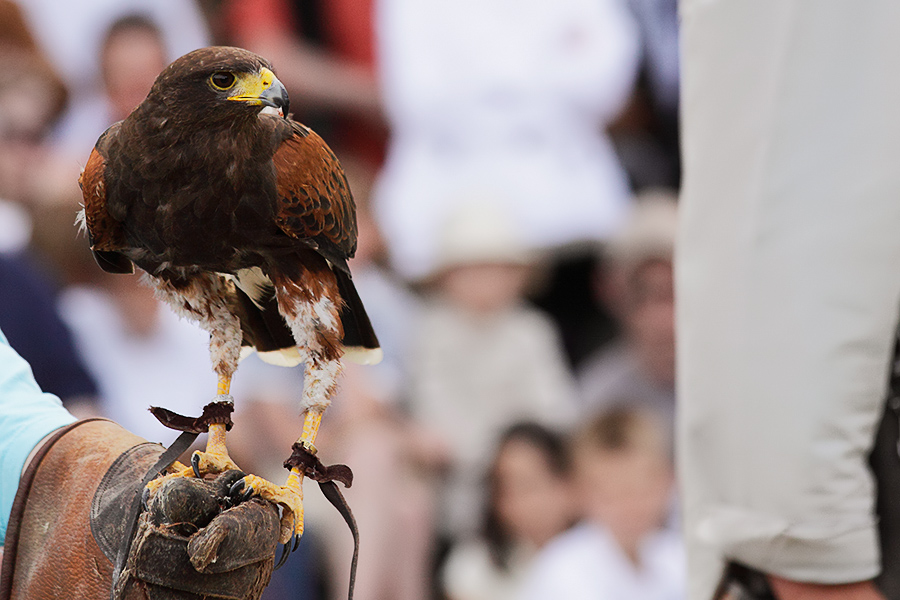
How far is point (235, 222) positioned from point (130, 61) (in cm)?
299

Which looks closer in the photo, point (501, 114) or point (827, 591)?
point (827, 591)

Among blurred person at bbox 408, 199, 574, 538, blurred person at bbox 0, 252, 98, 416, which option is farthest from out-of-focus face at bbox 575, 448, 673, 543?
blurred person at bbox 0, 252, 98, 416

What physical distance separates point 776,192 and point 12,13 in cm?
315

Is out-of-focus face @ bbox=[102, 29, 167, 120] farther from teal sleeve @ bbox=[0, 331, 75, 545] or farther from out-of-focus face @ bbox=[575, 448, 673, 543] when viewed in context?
teal sleeve @ bbox=[0, 331, 75, 545]

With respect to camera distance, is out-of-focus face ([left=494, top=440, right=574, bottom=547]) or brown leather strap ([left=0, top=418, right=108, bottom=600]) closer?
brown leather strap ([left=0, top=418, right=108, bottom=600])

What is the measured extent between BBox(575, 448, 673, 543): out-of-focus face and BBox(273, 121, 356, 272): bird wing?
9.65 feet

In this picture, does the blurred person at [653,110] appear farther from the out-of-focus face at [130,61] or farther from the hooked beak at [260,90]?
the hooked beak at [260,90]

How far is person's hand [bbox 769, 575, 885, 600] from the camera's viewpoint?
72.3 inches

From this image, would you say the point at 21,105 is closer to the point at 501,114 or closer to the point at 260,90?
the point at 501,114

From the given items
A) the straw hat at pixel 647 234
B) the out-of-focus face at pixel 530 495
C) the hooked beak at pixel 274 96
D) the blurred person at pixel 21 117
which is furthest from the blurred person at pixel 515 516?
the hooked beak at pixel 274 96

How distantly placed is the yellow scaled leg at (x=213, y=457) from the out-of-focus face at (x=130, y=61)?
108 inches

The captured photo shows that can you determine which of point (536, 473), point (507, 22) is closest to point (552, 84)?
point (507, 22)

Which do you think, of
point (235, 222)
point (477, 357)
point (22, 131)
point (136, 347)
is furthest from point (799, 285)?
point (22, 131)

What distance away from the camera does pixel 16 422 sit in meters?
1.46
